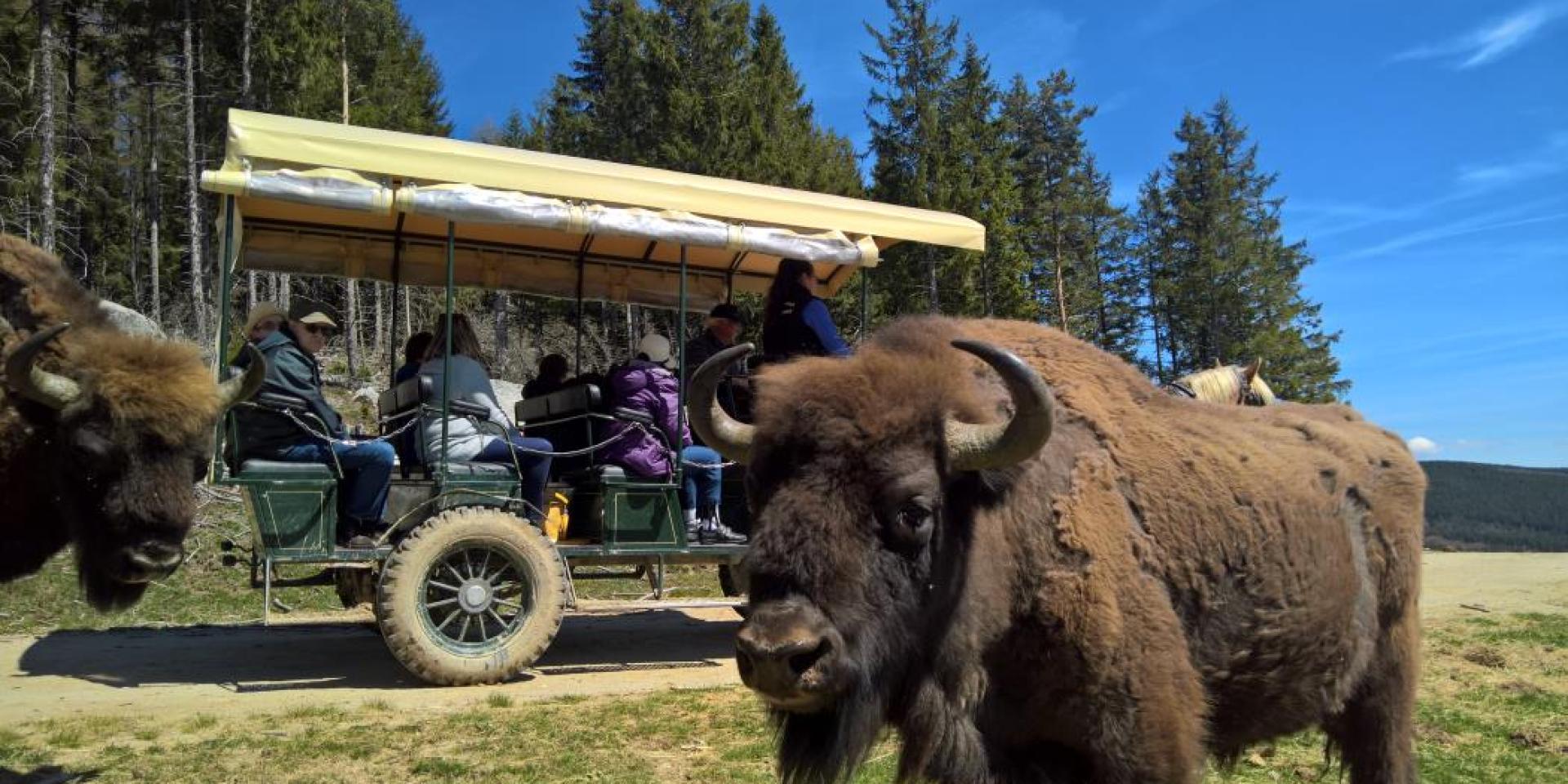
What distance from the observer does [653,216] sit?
812cm

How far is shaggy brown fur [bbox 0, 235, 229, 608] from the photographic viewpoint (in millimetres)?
5484

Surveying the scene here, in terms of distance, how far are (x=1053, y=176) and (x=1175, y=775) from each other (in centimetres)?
3777

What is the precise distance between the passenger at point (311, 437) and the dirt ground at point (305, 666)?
1.23 metres

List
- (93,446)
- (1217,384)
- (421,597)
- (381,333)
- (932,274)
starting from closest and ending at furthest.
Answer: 1. (93,446)
2. (1217,384)
3. (421,597)
4. (932,274)
5. (381,333)

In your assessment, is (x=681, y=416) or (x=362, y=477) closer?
(x=362, y=477)

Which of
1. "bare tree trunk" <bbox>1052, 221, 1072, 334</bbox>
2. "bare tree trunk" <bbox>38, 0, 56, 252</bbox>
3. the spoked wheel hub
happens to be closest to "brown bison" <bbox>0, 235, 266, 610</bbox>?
the spoked wheel hub

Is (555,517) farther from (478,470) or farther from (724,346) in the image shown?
(724,346)

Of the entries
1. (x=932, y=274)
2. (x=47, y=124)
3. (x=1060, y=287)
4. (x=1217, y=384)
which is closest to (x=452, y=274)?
(x=1217, y=384)

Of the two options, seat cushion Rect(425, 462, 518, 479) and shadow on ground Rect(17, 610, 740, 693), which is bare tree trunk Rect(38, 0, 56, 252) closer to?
shadow on ground Rect(17, 610, 740, 693)

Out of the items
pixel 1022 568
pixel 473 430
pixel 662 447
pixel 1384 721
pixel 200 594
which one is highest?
pixel 473 430

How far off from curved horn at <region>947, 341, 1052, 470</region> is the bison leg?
2.53 metres

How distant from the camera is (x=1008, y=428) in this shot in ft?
9.73

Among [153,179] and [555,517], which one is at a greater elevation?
[153,179]

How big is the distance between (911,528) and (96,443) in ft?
15.9
